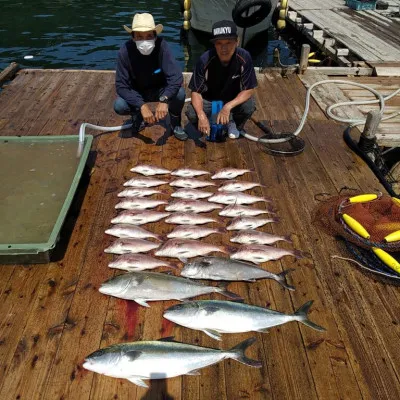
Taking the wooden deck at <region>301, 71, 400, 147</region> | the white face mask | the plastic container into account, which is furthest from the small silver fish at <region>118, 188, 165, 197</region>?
the plastic container

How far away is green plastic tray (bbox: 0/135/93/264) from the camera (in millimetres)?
3309

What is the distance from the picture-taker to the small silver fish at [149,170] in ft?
16.1

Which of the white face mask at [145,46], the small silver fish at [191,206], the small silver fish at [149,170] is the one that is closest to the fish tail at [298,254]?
the small silver fish at [191,206]

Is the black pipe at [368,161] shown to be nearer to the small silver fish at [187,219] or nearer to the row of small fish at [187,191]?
the row of small fish at [187,191]

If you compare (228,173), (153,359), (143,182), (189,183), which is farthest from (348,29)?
(153,359)

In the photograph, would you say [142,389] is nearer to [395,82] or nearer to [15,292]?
[15,292]

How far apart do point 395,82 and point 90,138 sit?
7.48 meters

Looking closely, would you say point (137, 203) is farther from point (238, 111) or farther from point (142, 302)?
point (238, 111)

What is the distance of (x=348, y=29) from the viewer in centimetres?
1324

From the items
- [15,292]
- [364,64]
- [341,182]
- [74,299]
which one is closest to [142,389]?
[74,299]

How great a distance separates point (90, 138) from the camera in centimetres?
478

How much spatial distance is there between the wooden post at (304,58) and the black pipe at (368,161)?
2.86 meters

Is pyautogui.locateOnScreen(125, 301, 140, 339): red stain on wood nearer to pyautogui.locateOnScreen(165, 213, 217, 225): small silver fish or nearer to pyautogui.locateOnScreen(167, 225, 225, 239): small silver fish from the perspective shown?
pyautogui.locateOnScreen(167, 225, 225, 239): small silver fish

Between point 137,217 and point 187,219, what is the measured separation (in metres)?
0.60
